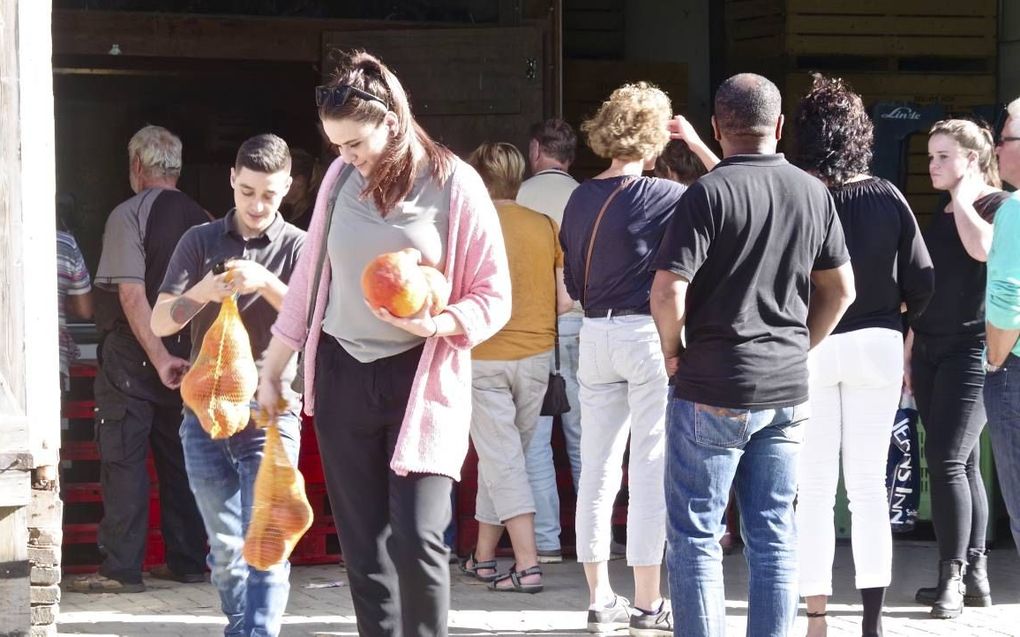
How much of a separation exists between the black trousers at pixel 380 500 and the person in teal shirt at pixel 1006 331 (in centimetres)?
202

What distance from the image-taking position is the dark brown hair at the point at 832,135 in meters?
4.95

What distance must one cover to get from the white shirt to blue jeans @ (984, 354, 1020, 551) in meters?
2.33

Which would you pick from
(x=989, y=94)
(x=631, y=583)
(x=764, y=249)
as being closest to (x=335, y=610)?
(x=631, y=583)

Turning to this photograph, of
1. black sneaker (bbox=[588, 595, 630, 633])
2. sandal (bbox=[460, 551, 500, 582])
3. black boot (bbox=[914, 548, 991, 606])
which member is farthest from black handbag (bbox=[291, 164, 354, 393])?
black boot (bbox=[914, 548, 991, 606])

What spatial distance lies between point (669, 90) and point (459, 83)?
201 centimetres

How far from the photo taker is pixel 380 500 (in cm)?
411

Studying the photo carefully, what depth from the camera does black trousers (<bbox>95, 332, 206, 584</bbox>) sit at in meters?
6.46

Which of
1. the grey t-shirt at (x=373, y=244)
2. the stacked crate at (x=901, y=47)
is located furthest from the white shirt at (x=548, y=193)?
the stacked crate at (x=901, y=47)

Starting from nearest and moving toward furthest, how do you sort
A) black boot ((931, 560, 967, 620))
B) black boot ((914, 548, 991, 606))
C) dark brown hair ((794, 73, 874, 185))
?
1. dark brown hair ((794, 73, 874, 185))
2. black boot ((931, 560, 967, 620))
3. black boot ((914, 548, 991, 606))

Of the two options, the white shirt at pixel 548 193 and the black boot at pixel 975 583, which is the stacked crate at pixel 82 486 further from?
the black boot at pixel 975 583

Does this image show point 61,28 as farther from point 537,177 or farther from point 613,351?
point 613,351

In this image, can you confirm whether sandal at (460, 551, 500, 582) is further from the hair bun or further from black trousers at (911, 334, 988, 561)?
the hair bun

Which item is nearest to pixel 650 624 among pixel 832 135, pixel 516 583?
pixel 516 583

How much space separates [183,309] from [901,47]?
642 cm
